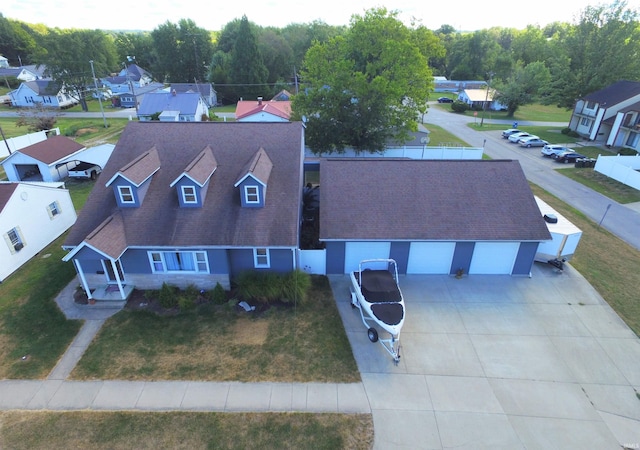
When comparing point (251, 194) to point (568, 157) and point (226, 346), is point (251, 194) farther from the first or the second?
point (568, 157)

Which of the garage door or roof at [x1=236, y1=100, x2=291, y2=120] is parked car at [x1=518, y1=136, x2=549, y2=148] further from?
the garage door

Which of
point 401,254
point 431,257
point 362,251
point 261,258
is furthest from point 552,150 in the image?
point 261,258

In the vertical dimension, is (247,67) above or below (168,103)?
above

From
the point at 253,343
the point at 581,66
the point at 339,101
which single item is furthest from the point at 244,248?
the point at 581,66

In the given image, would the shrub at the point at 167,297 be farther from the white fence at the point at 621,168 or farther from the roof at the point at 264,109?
the roof at the point at 264,109

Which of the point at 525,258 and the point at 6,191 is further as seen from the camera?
the point at 6,191

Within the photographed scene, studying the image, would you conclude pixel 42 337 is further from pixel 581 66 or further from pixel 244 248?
pixel 581 66

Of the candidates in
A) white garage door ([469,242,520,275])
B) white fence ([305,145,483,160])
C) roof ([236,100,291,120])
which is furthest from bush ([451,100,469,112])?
white garage door ([469,242,520,275])

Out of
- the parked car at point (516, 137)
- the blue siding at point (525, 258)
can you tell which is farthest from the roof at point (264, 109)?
the blue siding at point (525, 258)
